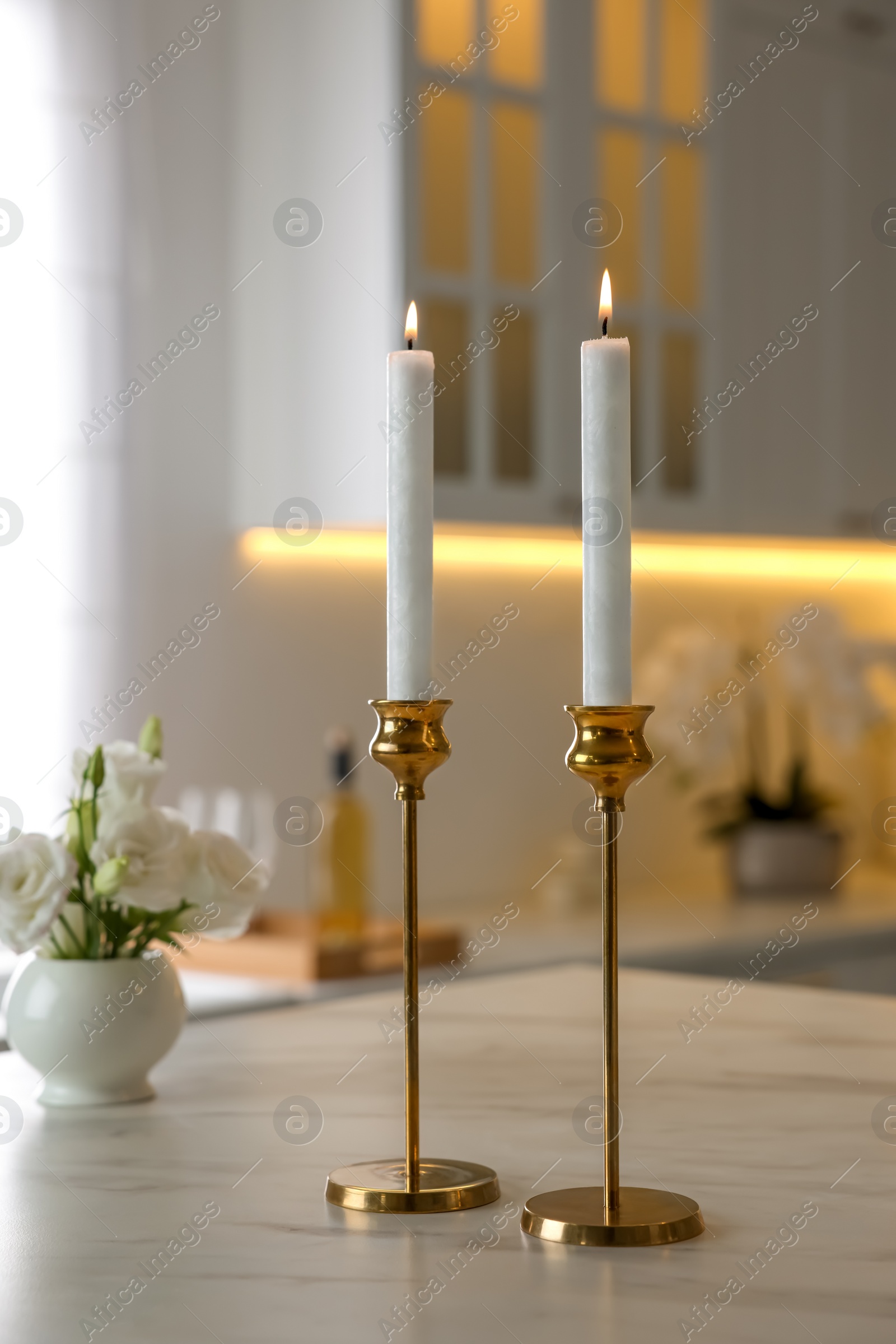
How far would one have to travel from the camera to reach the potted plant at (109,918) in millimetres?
1044

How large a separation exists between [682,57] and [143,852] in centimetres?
230

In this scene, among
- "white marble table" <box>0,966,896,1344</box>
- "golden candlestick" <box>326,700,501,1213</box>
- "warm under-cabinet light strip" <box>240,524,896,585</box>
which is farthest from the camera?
"warm under-cabinet light strip" <box>240,524,896,585</box>

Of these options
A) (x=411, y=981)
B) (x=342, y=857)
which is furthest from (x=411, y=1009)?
(x=342, y=857)

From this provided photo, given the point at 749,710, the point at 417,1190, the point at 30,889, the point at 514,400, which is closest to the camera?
the point at 417,1190

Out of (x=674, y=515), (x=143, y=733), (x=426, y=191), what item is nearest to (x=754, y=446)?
(x=674, y=515)

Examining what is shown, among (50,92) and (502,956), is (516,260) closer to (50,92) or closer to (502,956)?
(50,92)

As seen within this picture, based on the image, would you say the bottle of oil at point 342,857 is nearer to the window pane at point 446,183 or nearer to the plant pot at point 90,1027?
the window pane at point 446,183

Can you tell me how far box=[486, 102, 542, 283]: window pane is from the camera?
2641 millimetres

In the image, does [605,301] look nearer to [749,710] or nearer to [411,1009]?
[411,1009]

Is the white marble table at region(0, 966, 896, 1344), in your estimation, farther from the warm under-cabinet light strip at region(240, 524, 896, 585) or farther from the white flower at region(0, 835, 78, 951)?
the warm under-cabinet light strip at region(240, 524, 896, 585)

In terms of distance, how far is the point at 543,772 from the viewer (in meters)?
3.10

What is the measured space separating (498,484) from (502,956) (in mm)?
760

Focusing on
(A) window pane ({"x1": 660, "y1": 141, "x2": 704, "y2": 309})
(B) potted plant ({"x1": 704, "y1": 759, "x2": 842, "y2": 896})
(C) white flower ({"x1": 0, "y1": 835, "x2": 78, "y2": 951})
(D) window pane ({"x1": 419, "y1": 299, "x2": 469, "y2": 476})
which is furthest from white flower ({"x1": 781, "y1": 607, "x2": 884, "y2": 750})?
(C) white flower ({"x1": 0, "y1": 835, "x2": 78, "y2": 951})

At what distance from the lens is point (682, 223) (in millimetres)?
2926
